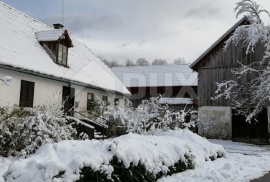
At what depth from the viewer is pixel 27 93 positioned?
598 inches

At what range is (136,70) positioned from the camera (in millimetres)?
44594

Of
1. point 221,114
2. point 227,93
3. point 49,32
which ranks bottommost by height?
point 221,114

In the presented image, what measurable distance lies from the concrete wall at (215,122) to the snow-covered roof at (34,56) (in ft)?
24.6

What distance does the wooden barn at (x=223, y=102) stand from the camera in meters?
21.7

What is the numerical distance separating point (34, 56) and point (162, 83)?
25.0 metres

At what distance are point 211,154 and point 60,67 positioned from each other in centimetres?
1120

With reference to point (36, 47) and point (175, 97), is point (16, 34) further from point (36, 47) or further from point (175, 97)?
point (175, 97)

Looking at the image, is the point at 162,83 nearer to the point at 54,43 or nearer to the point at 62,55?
the point at 62,55

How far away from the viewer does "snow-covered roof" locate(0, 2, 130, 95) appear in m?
14.7

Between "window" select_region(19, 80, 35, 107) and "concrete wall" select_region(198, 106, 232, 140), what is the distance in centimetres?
1282

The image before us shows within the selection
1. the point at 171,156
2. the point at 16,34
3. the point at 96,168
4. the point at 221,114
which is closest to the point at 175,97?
the point at 221,114

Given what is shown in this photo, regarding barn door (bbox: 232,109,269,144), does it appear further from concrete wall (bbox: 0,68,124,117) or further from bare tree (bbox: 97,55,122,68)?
bare tree (bbox: 97,55,122,68)

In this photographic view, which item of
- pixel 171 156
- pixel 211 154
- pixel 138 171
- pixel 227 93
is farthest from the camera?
pixel 227 93

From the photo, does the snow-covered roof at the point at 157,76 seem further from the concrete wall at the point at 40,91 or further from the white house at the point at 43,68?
the concrete wall at the point at 40,91
